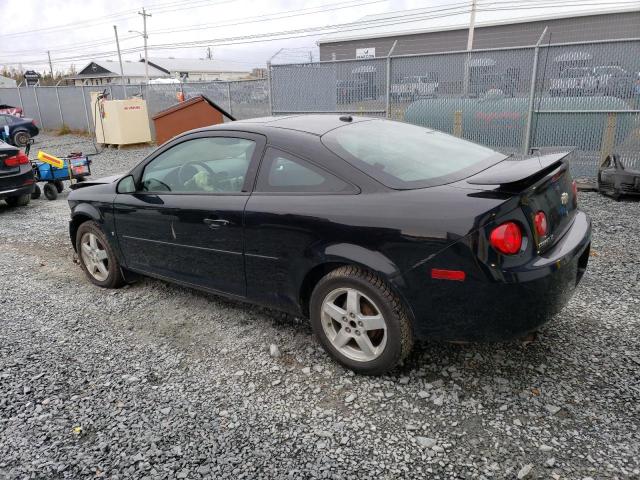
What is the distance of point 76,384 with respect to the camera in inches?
123

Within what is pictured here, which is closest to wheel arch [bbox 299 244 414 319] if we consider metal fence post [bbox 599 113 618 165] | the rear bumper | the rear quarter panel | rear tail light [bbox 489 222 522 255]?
the rear quarter panel

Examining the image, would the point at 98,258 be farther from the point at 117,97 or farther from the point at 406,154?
the point at 117,97

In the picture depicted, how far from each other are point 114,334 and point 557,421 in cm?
308

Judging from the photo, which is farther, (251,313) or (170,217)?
(251,313)

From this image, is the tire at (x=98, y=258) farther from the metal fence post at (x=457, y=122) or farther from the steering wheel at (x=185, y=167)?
the metal fence post at (x=457, y=122)

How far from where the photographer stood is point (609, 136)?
791 centimetres

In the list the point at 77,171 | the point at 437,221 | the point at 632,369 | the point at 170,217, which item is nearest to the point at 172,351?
the point at 170,217

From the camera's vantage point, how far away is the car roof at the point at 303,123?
3.34 m

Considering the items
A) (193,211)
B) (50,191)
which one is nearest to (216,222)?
(193,211)

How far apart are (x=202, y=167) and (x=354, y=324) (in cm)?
179

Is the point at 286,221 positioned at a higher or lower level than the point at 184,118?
lower

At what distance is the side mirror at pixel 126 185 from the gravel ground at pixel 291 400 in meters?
1.01

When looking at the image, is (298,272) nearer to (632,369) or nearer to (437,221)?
(437,221)

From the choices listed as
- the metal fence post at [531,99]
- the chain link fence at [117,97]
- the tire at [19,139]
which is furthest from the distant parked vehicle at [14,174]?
the tire at [19,139]
